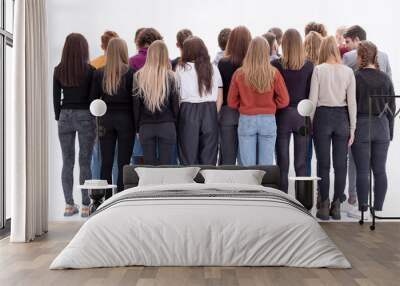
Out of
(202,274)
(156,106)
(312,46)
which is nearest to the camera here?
(202,274)

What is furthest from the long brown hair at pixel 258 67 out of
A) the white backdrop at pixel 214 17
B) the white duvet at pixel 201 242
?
the white duvet at pixel 201 242

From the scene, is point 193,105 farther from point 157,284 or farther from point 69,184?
point 157,284

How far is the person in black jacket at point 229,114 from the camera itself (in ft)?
24.1

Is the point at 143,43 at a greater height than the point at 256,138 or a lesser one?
greater

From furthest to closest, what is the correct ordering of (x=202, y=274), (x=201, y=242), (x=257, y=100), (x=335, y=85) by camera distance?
(x=335, y=85)
(x=257, y=100)
(x=201, y=242)
(x=202, y=274)

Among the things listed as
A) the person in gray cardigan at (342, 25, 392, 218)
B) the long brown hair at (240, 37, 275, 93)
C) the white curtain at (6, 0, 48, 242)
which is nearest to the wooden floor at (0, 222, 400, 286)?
the white curtain at (6, 0, 48, 242)

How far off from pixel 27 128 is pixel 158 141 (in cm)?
157

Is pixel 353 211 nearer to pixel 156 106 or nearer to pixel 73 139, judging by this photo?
pixel 156 106

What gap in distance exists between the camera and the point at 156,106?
717 cm

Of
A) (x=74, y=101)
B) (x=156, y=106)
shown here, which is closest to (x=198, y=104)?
(x=156, y=106)

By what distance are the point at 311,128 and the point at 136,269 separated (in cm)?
350

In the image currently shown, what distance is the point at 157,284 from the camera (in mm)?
4191

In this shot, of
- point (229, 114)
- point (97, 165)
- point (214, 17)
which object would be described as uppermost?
point (214, 17)

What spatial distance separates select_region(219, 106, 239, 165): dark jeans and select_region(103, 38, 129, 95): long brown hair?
1.21m
